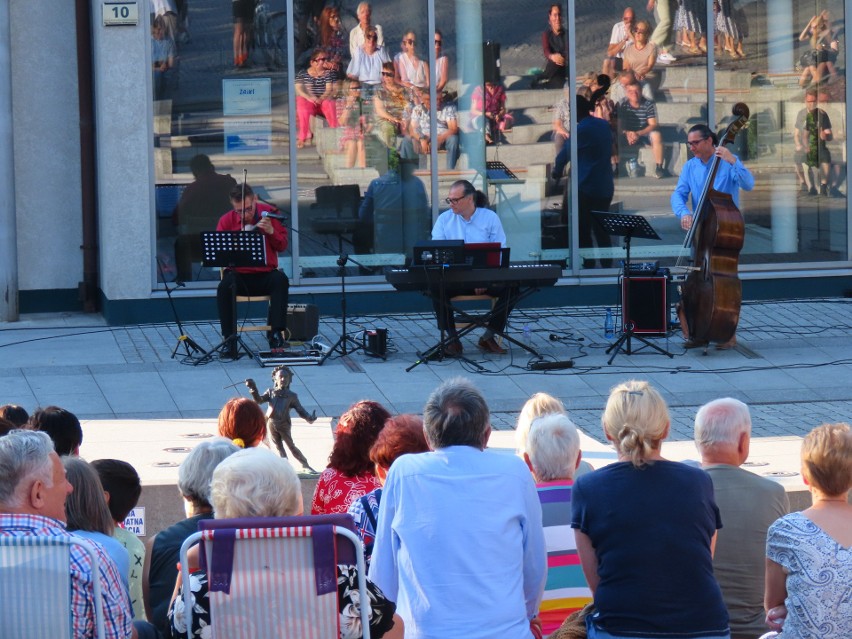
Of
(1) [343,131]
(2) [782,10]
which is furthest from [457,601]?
(2) [782,10]

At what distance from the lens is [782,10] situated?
13883mm

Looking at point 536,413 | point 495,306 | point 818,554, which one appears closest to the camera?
point 818,554

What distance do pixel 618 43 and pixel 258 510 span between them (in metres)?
10.5

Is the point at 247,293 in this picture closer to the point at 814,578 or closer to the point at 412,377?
the point at 412,377

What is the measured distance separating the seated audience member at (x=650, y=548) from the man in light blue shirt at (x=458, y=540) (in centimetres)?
17

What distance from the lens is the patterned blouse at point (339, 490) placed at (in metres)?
4.86

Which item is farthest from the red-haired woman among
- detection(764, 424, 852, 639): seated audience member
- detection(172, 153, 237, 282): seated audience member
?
detection(172, 153, 237, 282): seated audience member

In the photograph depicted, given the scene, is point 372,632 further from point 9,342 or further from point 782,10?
point 782,10

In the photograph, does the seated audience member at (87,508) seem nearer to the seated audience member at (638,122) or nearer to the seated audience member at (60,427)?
the seated audience member at (60,427)

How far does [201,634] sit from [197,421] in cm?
535

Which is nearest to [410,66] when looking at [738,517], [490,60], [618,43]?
[490,60]

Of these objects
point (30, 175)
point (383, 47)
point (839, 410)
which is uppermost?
point (383, 47)

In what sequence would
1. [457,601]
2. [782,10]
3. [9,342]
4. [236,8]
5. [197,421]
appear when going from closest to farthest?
[457,601] → [197,421] → [9,342] → [236,8] → [782,10]

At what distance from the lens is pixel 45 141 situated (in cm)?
1316
